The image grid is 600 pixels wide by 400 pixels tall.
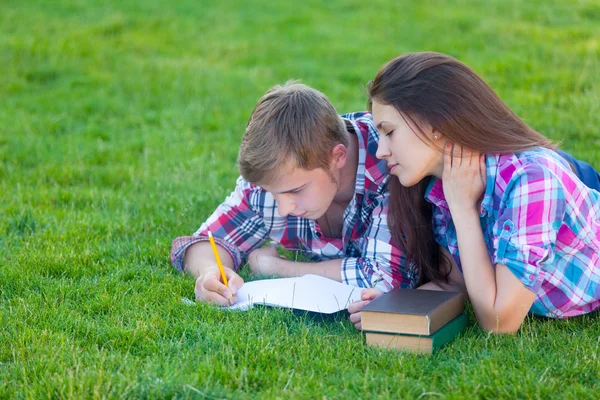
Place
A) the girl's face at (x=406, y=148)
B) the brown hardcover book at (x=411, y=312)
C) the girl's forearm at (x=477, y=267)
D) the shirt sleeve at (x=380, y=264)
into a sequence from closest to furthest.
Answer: the brown hardcover book at (x=411, y=312), the girl's forearm at (x=477, y=267), the girl's face at (x=406, y=148), the shirt sleeve at (x=380, y=264)

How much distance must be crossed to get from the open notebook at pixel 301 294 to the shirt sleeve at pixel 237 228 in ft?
1.78

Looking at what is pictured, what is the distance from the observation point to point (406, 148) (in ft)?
11.7

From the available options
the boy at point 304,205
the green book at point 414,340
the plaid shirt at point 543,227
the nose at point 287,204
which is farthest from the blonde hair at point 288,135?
the green book at point 414,340

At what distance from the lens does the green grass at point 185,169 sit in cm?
306

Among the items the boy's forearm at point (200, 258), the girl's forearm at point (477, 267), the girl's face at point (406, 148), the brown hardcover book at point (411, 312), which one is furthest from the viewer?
the boy's forearm at point (200, 258)

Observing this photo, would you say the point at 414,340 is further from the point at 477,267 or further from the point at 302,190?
the point at 302,190

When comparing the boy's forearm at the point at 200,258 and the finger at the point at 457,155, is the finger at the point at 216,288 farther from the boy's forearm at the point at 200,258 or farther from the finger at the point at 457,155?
the finger at the point at 457,155

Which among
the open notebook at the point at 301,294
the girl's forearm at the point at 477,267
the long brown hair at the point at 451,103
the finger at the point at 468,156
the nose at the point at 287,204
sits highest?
the long brown hair at the point at 451,103

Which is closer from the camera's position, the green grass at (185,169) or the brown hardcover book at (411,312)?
the green grass at (185,169)

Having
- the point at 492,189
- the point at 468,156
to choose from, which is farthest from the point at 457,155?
the point at 492,189

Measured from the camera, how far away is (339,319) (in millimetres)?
3758

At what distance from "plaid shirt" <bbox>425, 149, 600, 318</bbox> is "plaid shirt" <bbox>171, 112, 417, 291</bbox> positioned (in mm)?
326

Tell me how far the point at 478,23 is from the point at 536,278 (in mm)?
7748

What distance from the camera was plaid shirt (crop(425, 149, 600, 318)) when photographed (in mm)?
3293
